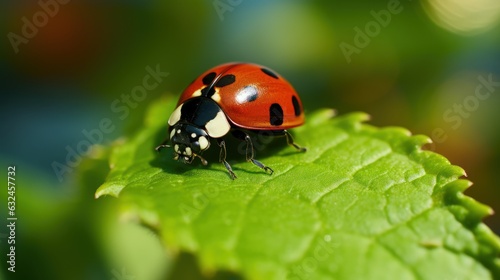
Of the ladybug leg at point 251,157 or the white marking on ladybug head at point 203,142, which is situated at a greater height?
the white marking on ladybug head at point 203,142

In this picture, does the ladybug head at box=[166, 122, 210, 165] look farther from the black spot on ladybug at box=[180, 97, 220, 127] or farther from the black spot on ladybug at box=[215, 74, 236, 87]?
the black spot on ladybug at box=[215, 74, 236, 87]

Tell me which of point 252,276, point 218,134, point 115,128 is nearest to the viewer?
point 252,276

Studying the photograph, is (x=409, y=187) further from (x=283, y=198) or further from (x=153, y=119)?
(x=153, y=119)

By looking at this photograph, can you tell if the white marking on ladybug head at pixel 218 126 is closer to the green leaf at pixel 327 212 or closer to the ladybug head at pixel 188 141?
the ladybug head at pixel 188 141

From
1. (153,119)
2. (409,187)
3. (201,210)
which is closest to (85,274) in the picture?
(153,119)

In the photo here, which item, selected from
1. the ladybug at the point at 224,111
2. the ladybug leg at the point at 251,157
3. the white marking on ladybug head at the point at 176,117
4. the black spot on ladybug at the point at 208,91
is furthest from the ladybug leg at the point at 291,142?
the white marking on ladybug head at the point at 176,117

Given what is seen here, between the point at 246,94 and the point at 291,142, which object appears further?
the point at 291,142

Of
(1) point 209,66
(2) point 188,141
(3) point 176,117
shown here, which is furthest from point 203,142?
(1) point 209,66

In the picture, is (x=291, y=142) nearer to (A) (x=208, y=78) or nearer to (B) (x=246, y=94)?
(B) (x=246, y=94)
